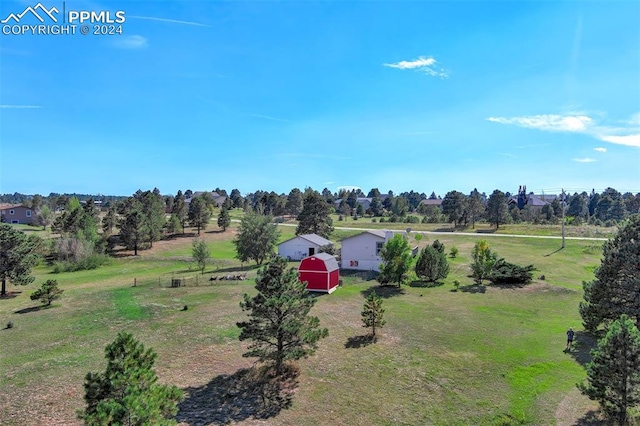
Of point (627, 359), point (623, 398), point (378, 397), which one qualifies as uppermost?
point (627, 359)

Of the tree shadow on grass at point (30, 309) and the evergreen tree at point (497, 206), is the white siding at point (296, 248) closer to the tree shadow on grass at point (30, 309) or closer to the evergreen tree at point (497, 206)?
the tree shadow on grass at point (30, 309)

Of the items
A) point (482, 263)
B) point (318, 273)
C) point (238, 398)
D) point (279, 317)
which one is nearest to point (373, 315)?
point (279, 317)

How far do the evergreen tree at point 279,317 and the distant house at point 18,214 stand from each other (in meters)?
109

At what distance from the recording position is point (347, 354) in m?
24.1

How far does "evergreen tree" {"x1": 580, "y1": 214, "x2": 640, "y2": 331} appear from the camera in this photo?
21.5m

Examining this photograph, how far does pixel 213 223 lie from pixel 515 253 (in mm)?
75382

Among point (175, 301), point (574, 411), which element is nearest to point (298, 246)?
point (175, 301)

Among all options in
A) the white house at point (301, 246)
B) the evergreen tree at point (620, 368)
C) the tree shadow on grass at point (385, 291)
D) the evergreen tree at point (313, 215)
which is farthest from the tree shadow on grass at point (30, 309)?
the evergreen tree at point (313, 215)

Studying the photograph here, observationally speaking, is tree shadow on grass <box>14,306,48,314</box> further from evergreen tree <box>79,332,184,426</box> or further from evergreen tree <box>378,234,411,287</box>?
evergreen tree <box>378,234,411,287</box>

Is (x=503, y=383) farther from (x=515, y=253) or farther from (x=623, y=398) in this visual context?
(x=515, y=253)

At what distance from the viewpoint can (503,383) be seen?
20.3m

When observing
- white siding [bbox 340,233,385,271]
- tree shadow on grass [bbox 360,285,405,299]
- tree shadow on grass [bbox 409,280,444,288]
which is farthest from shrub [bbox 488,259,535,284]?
white siding [bbox 340,233,385,271]

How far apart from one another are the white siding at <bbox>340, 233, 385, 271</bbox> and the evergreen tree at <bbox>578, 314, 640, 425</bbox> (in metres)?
36.6

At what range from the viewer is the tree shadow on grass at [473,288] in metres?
41.3
